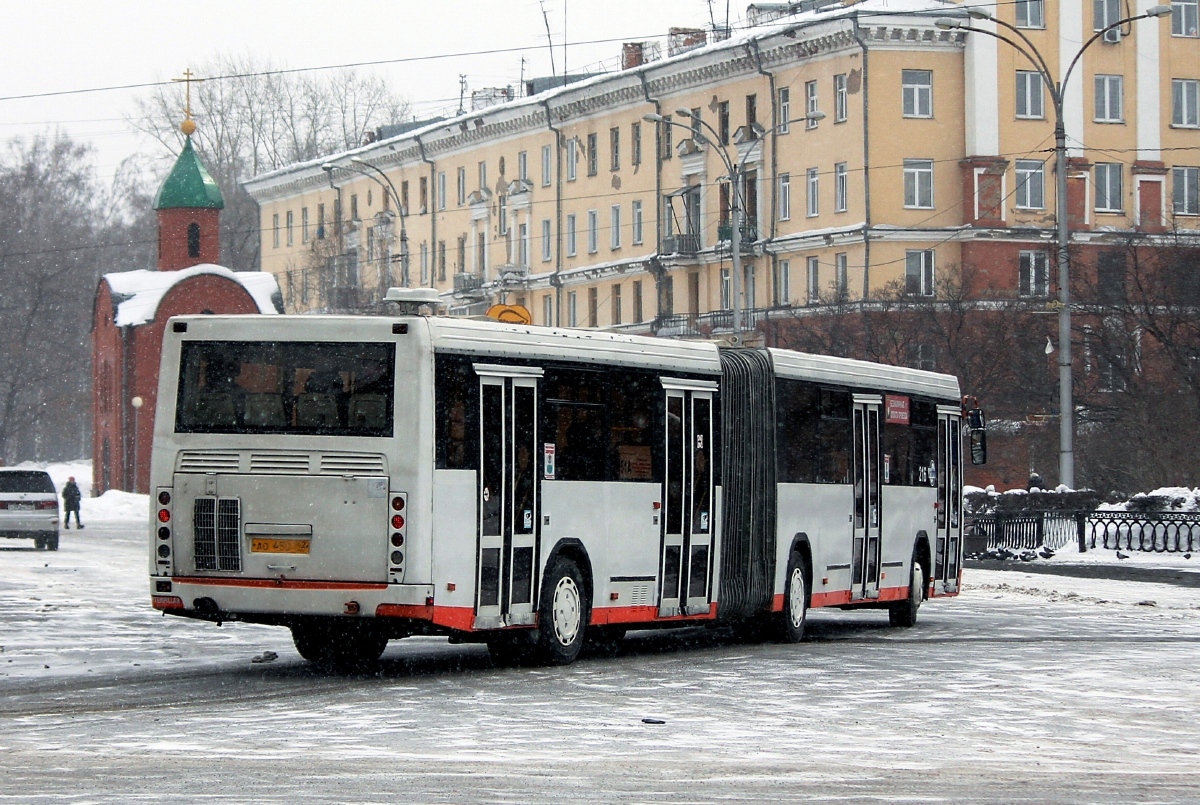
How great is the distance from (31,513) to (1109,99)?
39542 millimetres

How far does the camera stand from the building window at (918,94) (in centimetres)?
6850

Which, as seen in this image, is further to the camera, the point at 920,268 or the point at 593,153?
the point at 593,153

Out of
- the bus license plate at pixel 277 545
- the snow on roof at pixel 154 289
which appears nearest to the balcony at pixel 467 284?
the snow on roof at pixel 154 289

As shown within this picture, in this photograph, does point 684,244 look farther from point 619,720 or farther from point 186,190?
point 619,720

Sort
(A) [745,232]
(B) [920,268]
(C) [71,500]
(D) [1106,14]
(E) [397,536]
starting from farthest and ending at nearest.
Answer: (A) [745,232], (D) [1106,14], (B) [920,268], (C) [71,500], (E) [397,536]

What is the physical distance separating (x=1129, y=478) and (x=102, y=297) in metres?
49.1

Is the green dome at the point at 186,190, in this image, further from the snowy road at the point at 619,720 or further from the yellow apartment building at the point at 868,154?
the snowy road at the point at 619,720

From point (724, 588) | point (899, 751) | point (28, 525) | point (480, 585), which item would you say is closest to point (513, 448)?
point (480, 585)

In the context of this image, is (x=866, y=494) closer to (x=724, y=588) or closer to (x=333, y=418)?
(x=724, y=588)

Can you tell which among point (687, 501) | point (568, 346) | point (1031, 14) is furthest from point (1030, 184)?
point (568, 346)

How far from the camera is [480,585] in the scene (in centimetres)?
1608

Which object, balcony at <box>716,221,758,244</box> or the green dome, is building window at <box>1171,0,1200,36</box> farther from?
the green dome

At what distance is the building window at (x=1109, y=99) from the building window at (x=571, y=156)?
71.6ft

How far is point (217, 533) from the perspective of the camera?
15859 millimetres
